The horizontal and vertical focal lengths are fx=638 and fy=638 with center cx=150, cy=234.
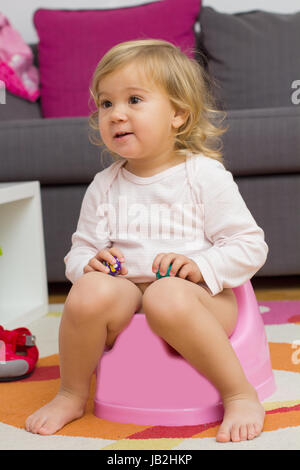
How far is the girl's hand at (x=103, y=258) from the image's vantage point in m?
0.99

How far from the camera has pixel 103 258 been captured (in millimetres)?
997

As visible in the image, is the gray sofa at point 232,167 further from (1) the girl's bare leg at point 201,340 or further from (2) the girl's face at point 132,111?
(1) the girl's bare leg at point 201,340

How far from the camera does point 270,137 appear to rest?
66.4 inches

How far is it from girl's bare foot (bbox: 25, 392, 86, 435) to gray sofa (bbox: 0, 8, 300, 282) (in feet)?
2.70

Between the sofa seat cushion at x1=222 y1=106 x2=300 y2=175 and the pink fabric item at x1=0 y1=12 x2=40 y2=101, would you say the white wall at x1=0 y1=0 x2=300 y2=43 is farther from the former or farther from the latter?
the sofa seat cushion at x1=222 y1=106 x2=300 y2=175

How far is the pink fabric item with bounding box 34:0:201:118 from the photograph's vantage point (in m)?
2.29

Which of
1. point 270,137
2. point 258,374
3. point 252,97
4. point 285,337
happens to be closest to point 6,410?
point 258,374

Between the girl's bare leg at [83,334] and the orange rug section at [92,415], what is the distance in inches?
1.1

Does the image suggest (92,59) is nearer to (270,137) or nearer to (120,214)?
(270,137)

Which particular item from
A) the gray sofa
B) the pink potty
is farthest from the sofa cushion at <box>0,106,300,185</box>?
the pink potty

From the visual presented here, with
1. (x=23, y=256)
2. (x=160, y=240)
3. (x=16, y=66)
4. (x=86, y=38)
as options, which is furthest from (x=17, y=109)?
(x=160, y=240)

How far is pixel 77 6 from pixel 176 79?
1.68 m

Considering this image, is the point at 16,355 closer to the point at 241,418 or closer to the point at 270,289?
the point at 241,418

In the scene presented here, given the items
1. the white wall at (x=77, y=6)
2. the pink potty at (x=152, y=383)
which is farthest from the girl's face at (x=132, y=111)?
the white wall at (x=77, y=6)
